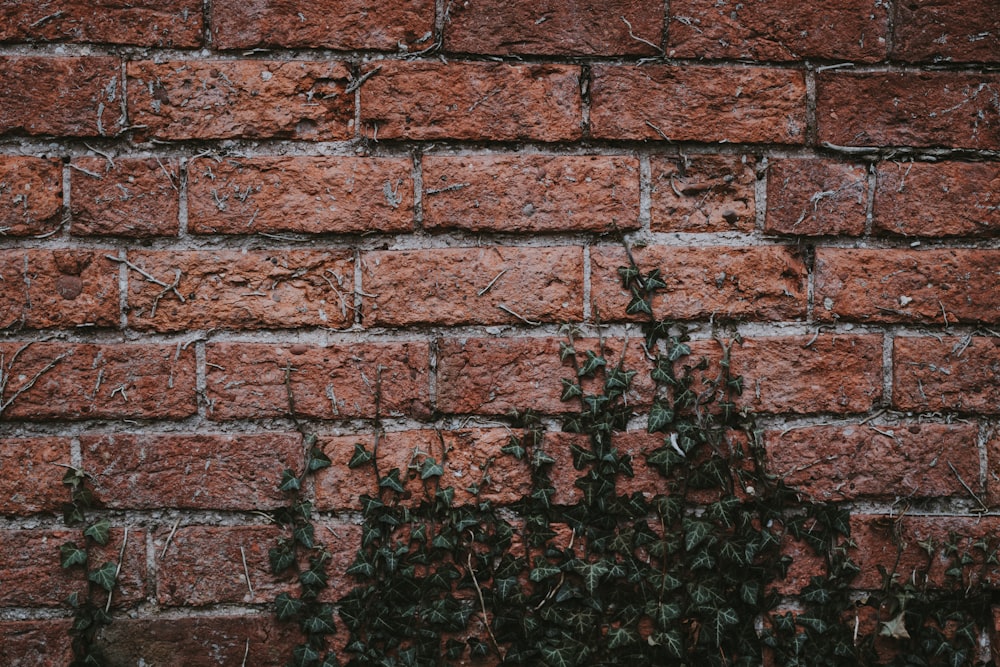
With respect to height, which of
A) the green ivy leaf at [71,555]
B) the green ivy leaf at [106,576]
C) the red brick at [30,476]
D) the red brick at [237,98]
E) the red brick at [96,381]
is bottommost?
the green ivy leaf at [106,576]

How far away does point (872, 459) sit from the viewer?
42.3 inches

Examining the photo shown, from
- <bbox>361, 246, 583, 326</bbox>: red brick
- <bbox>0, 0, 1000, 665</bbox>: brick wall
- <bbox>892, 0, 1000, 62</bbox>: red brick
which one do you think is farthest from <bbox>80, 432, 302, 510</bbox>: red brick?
<bbox>892, 0, 1000, 62</bbox>: red brick

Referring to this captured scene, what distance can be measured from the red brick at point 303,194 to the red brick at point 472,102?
77mm

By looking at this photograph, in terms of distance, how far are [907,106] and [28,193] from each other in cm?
144

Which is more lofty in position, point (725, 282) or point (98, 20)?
point (98, 20)

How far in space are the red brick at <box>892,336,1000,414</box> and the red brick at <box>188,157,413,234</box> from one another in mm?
888

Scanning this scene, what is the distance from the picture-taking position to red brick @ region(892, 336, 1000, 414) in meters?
1.07

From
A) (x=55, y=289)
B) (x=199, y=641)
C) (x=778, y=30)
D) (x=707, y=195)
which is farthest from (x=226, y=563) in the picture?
(x=778, y=30)

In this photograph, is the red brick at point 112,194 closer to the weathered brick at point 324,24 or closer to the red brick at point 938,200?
the weathered brick at point 324,24

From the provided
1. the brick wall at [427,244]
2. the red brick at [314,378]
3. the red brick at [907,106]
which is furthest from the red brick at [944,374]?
the red brick at [314,378]

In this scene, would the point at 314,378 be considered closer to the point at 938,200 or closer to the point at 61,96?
the point at 61,96

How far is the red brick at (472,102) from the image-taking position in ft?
3.42

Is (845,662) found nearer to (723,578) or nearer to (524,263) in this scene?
(723,578)

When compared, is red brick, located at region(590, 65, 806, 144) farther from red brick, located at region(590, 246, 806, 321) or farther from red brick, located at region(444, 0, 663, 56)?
red brick, located at region(590, 246, 806, 321)
